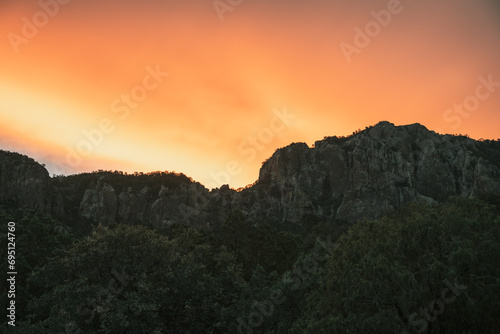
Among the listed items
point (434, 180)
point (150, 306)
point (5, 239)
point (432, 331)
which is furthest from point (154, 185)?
point (432, 331)

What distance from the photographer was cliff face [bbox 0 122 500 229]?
153 meters

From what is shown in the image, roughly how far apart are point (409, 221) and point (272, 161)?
174572 millimetres

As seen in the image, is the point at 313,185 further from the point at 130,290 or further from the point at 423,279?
the point at 423,279

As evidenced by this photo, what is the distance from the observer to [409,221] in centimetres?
2316

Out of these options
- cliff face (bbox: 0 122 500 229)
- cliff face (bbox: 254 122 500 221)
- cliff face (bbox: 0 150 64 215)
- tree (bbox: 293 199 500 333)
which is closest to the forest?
tree (bbox: 293 199 500 333)

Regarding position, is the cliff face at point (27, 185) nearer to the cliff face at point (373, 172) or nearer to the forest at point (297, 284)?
the cliff face at point (373, 172)

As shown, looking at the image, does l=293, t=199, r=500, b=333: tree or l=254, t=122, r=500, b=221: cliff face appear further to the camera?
l=254, t=122, r=500, b=221: cliff face

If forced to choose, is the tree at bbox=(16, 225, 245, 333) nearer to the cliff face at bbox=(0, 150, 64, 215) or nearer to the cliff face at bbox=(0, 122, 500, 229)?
the cliff face at bbox=(0, 150, 64, 215)

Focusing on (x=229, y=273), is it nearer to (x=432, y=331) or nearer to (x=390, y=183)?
(x=432, y=331)

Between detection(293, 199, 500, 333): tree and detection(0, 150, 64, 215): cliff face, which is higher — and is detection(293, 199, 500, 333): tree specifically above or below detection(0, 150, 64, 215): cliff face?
below

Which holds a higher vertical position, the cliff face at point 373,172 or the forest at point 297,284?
the cliff face at point 373,172

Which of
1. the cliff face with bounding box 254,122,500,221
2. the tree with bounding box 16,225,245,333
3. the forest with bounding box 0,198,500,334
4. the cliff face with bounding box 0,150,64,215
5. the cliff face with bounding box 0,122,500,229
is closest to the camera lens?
the forest with bounding box 0,198,500,334

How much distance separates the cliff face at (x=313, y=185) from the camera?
152875 mm

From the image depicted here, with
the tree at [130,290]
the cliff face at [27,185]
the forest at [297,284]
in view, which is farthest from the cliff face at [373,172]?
the tree at [130,290]
